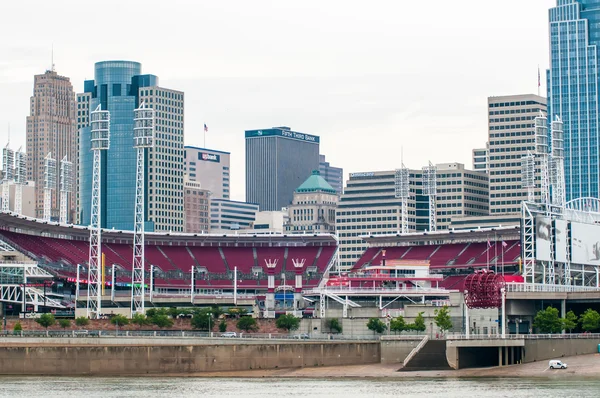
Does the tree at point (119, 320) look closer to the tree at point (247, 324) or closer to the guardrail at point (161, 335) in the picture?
the guardrail at point (161, 335)

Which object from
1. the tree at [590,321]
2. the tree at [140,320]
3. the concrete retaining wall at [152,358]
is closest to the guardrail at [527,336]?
the tree at [590,321]

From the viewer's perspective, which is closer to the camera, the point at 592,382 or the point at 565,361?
the point at 592,382

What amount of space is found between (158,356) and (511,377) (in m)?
34.3

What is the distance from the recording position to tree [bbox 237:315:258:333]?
162m

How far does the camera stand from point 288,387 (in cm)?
11744

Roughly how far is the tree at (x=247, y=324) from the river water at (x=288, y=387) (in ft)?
115

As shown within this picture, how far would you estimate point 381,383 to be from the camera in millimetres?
121500

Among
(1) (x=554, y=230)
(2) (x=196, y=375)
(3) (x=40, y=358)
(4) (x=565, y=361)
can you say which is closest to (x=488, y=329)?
(4) (x=565, y=361)

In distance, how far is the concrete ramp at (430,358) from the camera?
13412 cm

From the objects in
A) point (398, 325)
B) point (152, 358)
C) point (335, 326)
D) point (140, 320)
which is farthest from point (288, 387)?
point (140, 320)

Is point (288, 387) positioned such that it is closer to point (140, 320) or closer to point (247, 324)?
point (247, 324)

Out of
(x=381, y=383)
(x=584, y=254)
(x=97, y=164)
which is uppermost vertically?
(x=97, y=164)

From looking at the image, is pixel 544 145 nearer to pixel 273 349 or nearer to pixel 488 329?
pixel 488 329

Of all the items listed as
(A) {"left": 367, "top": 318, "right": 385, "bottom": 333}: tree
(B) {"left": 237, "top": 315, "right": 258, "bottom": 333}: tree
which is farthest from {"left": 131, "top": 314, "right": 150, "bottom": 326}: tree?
(A) {"left": 367, "top": 318, "right": 385, "bottom": 333}: tree
